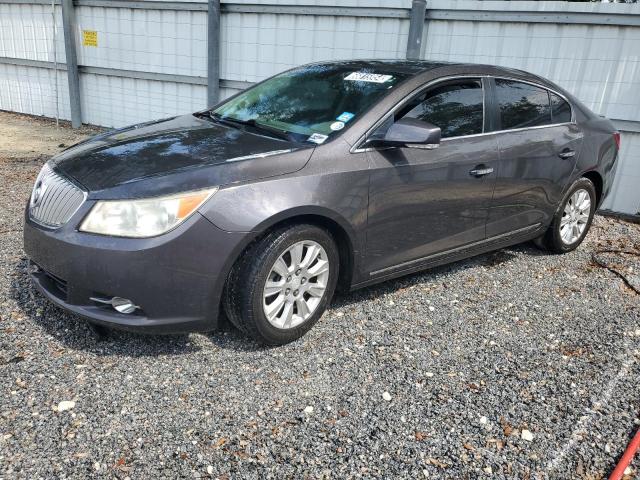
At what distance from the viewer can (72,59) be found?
10352 mm

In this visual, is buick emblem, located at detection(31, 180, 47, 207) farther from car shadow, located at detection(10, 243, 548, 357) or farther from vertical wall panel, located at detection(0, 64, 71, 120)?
vertical wall panel, located at detection(0, 64, 71, 120)

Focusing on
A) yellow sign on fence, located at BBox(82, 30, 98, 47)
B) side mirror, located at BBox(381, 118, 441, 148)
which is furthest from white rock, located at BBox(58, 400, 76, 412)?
yellow sign on fence, located at BBox(82, 30, 98, 47)

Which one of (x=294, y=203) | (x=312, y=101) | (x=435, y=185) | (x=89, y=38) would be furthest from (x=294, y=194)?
(x=89, y=38)

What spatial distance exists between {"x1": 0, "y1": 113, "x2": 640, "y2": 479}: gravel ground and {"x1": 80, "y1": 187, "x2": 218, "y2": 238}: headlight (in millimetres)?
743

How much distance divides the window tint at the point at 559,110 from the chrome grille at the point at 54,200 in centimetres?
365

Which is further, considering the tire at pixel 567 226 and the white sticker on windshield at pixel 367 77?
the tire at pixel 567 226

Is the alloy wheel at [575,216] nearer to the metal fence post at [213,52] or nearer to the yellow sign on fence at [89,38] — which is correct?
the metal fence post at [213,52]

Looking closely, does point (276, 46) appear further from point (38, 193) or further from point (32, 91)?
point (32, 91)

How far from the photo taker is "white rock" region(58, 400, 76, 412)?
2.52 m

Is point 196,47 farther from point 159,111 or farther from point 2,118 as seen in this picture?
point 2,118

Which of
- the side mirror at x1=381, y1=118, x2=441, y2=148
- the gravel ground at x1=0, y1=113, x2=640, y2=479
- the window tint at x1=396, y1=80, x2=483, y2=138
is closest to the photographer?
the gravel ground at x1=0, y1=113, x2=640, y2=479

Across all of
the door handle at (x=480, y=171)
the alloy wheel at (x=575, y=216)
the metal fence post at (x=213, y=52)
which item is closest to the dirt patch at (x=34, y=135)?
the metal fence post at (x=213, y=52)

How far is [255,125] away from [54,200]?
1.32 m

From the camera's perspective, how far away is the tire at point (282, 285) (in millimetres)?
2885
